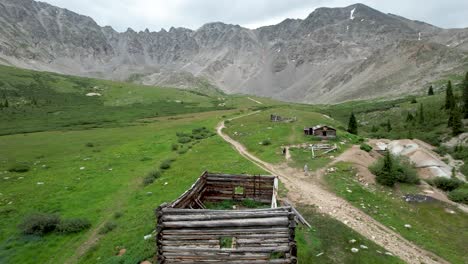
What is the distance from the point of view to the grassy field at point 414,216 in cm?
2359

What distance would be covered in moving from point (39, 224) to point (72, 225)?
2.90 meters

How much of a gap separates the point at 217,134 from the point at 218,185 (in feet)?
142

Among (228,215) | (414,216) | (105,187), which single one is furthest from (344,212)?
(105,187)

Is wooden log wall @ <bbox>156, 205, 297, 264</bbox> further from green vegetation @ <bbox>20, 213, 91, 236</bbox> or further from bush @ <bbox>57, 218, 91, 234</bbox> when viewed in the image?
green vegetation @ <bbox>20, 213, 91, 236</bbox>

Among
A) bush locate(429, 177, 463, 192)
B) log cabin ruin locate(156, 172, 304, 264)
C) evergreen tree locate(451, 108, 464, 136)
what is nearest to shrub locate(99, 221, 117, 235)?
log cabin ruin locate(156, 172, 304, 264)

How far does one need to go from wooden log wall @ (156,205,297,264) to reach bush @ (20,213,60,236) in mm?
15050

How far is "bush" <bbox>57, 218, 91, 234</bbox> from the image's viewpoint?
27.4 metres

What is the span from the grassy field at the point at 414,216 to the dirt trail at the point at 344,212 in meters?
0.87

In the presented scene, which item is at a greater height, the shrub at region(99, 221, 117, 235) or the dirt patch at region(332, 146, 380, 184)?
the dirt patch at region(332, 146, 380, 184)

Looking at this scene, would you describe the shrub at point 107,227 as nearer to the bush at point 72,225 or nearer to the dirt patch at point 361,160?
the bush at point 72,225

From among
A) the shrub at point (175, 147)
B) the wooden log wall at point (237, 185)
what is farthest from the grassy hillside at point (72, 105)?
the wooden log wall at point (237, 185)

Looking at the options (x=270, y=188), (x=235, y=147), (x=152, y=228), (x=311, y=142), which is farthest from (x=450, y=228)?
(x=235, y=147)

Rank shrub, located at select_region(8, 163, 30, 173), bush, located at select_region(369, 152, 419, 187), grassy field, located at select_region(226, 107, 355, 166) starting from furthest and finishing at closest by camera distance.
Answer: grassy field, located at select_region(226, 107, 355, 166), shrub, located at select_region(8, 163, 30, 173), bush, located at select_region(369, 152, 419, 187)

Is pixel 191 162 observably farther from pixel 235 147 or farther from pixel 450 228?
pixel 450 228
